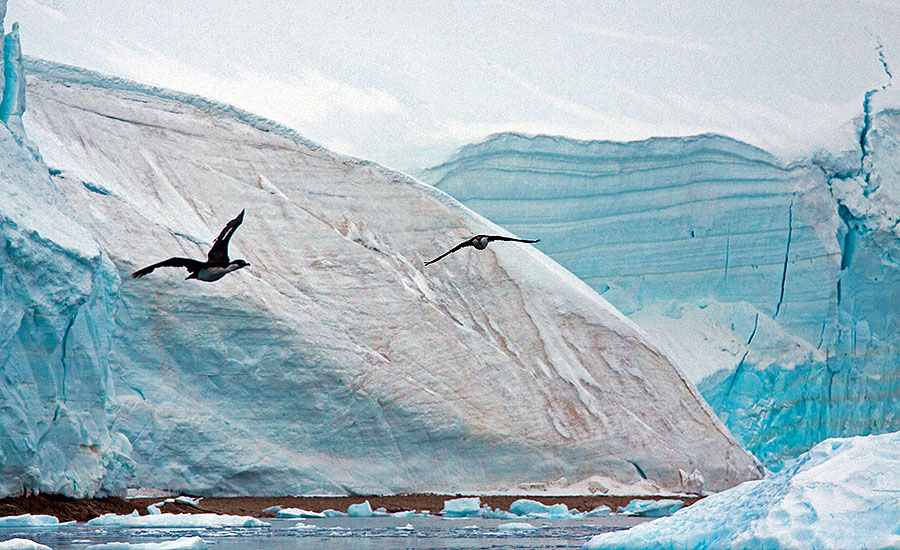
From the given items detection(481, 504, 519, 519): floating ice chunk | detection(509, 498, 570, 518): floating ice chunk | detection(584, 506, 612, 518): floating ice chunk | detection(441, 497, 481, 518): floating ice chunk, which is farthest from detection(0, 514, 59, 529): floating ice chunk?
detection(584, 506, 612, 518): floating ice chunk

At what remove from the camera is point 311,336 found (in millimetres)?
26922

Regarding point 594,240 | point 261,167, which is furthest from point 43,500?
point 594,240

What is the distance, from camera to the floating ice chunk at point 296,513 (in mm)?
22328

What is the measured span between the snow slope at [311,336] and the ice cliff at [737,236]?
500cm

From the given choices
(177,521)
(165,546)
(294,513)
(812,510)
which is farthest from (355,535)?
(812,510)

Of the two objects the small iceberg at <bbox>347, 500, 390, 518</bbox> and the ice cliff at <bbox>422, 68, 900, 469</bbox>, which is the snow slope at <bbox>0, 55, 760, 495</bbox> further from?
the ice cliff at <bbox>422, 68, 900, 469</bbox>

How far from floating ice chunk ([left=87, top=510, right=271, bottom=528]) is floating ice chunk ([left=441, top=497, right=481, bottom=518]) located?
13.9 feet

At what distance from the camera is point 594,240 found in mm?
37156

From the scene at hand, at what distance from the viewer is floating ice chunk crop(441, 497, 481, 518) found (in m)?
23.6

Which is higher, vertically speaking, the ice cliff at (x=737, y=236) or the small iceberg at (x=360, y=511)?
the ice cliff at (x=737, y=236)

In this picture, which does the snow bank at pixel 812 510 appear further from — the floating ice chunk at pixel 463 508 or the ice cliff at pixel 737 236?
the ice cliff at pixel 737 236

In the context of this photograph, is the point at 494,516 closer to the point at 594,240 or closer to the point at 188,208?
the point at 188,208

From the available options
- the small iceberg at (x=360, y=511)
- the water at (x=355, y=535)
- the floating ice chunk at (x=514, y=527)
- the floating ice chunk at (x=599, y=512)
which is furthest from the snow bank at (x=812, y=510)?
the floating ice chunk at (x=599, y=512)

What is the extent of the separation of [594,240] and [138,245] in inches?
593
